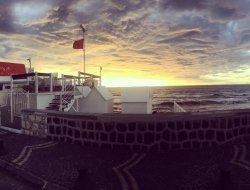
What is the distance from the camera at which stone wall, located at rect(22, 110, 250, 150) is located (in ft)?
31.6

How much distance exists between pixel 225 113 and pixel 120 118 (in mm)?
3519

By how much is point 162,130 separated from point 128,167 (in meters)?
2.04

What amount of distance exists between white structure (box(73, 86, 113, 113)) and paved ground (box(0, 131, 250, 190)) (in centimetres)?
759

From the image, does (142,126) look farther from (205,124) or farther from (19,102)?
(19,102)

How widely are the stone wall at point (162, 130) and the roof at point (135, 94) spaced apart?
4173mm

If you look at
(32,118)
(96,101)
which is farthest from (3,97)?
(32,118)

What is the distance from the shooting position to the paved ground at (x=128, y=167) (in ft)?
22.0

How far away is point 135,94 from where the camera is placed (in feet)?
48.5

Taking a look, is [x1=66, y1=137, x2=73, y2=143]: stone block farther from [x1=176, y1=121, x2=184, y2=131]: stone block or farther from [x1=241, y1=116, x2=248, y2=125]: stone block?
[x1=241, y1=116, x2=248, y2=125]: stone block

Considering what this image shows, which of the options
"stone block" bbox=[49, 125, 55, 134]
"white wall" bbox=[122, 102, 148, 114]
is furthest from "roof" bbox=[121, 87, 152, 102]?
"stone block" bbox=[49, 125, 55, 134]

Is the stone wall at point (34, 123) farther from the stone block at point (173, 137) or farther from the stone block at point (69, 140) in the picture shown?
the stone block at point (173, 137)

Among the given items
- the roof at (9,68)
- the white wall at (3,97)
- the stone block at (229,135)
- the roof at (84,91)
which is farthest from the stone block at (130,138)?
the roof at (9,68)

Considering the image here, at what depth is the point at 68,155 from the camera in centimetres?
959

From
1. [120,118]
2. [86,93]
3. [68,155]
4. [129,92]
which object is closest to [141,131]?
[120,118]
